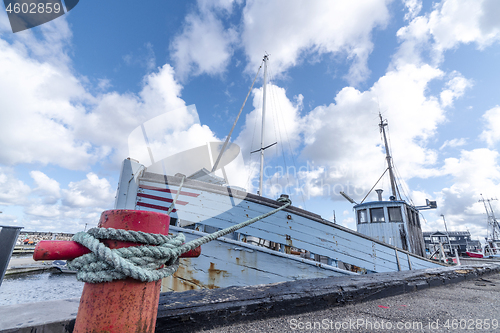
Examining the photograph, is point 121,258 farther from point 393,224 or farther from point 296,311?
point 393,224

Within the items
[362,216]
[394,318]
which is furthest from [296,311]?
[362,216]

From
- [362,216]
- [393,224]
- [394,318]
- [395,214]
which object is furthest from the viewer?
[362,216]

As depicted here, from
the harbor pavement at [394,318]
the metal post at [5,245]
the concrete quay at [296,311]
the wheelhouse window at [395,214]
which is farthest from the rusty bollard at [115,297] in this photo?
the wheelhouse window at [395,214]

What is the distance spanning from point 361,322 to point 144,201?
3.78m

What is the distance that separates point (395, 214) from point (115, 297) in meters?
10.3

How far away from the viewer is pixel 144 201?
13.7ft

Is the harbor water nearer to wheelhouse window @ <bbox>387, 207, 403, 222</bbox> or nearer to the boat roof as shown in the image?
the boat roof

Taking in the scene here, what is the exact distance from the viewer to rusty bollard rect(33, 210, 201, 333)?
2.82 ft

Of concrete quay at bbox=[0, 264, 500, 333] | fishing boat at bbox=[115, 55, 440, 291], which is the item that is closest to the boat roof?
fishing boat at bbox=[115, 55, 440, 291]

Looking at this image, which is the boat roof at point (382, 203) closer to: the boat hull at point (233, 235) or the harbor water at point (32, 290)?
the boat hull at point (233, 235)

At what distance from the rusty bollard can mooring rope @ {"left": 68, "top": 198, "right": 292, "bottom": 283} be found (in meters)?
A: 0.04

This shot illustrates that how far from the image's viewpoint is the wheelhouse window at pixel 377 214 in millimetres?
9134

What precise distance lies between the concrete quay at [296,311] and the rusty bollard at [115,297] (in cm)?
51

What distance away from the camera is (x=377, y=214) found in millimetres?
9289
